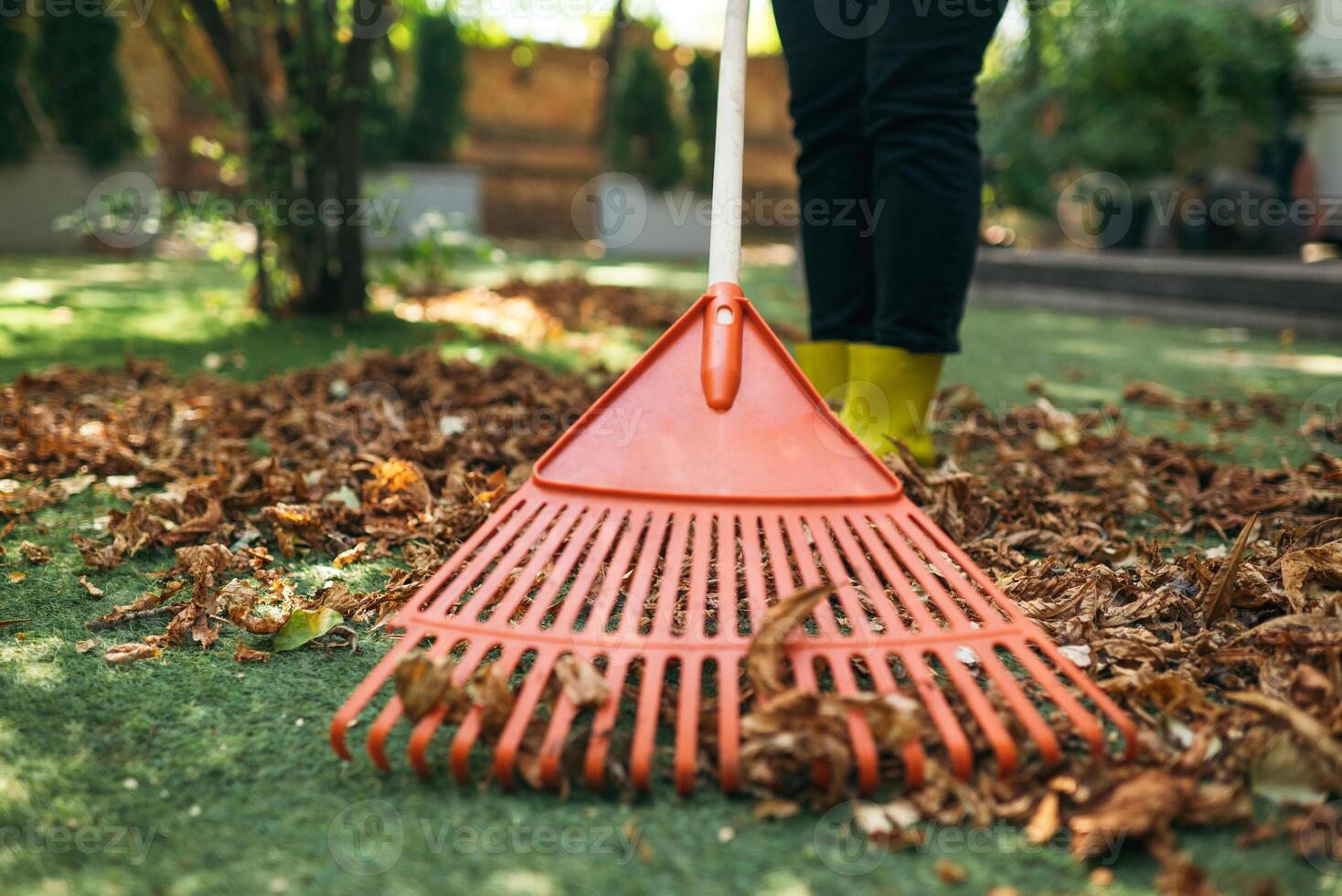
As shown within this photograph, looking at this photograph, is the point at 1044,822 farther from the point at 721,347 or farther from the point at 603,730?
the point at 721,347

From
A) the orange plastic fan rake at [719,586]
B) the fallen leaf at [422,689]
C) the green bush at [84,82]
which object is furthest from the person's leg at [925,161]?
the green bush at [84,82]

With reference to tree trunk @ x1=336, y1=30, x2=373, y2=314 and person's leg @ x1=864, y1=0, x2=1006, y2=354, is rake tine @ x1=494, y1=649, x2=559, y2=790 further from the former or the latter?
tree trunk @ x1=336, y1=30, x2=373, y2=314

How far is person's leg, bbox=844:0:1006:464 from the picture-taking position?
4.75 feet

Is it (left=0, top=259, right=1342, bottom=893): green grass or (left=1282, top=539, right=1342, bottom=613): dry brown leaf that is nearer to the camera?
(left=0, top=259, right=1342, bottom=893): green grass

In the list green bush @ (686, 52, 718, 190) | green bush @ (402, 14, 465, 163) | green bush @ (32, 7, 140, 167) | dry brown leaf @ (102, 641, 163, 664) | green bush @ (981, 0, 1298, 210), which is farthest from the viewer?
green bush @ (686, 52, 718, 190)

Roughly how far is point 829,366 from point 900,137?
424 millimetres

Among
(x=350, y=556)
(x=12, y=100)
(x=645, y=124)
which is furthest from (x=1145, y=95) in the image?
(x=12, y=100)

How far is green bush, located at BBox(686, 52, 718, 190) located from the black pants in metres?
9.78

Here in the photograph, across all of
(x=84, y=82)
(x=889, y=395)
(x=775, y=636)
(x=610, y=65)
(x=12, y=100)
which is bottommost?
(x=775, y=636)

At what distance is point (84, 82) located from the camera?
7016 millimetres

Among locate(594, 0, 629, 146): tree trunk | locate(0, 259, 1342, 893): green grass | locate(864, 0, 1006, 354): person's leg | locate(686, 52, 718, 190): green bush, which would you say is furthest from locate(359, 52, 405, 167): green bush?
locate(0, 259, 1342, 893): green grass

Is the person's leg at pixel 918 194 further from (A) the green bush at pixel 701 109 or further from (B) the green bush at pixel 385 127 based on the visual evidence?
(A) the green bush at pixel 701 109

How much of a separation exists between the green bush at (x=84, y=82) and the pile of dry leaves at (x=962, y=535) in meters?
5.85

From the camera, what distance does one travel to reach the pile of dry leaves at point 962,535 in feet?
2.56
